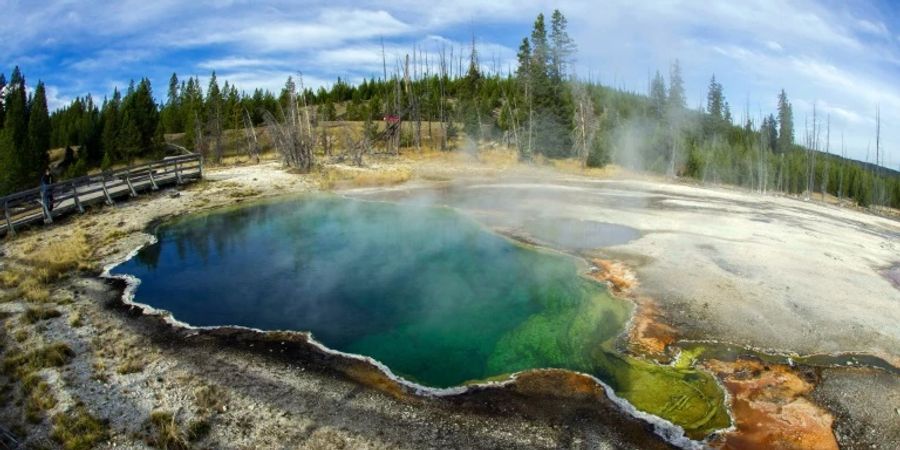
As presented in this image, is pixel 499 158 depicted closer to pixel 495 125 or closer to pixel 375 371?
pixel 495 125

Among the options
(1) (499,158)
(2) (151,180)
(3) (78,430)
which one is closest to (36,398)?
(3) (78,430)

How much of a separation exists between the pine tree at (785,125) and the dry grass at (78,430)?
80137 millimetres

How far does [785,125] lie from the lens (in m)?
71.5

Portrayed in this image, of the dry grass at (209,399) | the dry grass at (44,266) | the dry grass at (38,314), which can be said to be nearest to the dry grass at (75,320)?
the dry grass at (38,314)

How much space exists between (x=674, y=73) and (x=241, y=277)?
177 feet

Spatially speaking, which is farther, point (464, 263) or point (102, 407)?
point (464, 263)

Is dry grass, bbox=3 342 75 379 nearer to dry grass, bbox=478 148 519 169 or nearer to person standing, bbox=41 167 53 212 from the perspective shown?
person standing, bbox=41 167 53 212

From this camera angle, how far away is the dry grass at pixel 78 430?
6227mm

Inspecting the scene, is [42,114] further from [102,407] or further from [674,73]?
[674,73]

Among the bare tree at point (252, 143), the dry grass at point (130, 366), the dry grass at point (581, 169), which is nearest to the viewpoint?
the dry grass at point (130, 366)

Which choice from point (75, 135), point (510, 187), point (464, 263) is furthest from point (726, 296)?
point (75, 135)

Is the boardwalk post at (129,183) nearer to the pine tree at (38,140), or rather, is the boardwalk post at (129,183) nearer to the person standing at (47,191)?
the person standing at (47,191)

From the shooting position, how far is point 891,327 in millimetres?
10125

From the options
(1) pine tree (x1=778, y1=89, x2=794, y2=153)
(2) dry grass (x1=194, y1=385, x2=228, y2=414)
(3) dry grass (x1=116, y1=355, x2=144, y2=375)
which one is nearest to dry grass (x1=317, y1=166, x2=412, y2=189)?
(3) dry grass (x1=116, y1=355, x2=144, y2=375)
